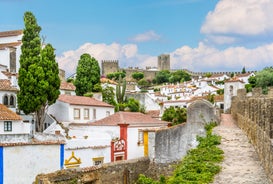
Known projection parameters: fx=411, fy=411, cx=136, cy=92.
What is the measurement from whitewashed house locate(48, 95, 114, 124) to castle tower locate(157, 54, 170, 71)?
4282 inches

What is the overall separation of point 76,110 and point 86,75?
14427mm

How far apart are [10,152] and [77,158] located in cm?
462

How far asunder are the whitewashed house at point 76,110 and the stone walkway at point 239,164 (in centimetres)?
2289

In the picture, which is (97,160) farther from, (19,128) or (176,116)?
(176,116)

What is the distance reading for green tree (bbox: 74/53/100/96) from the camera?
166 ft

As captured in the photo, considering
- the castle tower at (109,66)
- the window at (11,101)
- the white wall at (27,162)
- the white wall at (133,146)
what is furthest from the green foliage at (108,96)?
the castle tower at (109,66)

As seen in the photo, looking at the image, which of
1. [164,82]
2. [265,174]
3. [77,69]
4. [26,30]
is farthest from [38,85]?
[164,82]

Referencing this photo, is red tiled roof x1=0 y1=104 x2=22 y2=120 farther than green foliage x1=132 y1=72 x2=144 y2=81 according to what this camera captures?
No

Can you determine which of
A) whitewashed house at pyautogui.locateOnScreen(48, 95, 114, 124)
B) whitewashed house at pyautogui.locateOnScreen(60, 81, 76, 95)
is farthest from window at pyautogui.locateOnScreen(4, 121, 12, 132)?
whitewashed house at pyautogui.locateOnScreen(60, 81, 76, 95)

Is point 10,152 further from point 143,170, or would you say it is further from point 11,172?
point 143,170

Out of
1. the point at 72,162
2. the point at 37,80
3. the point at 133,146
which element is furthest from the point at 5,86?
the point at 72,162

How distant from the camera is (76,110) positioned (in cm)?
3759

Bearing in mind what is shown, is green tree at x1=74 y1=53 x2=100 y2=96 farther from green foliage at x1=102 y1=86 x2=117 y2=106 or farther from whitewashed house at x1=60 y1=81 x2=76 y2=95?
whitewashed house at x1=60 y1=81 x2=76 y2=95

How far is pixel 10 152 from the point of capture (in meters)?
19.4
